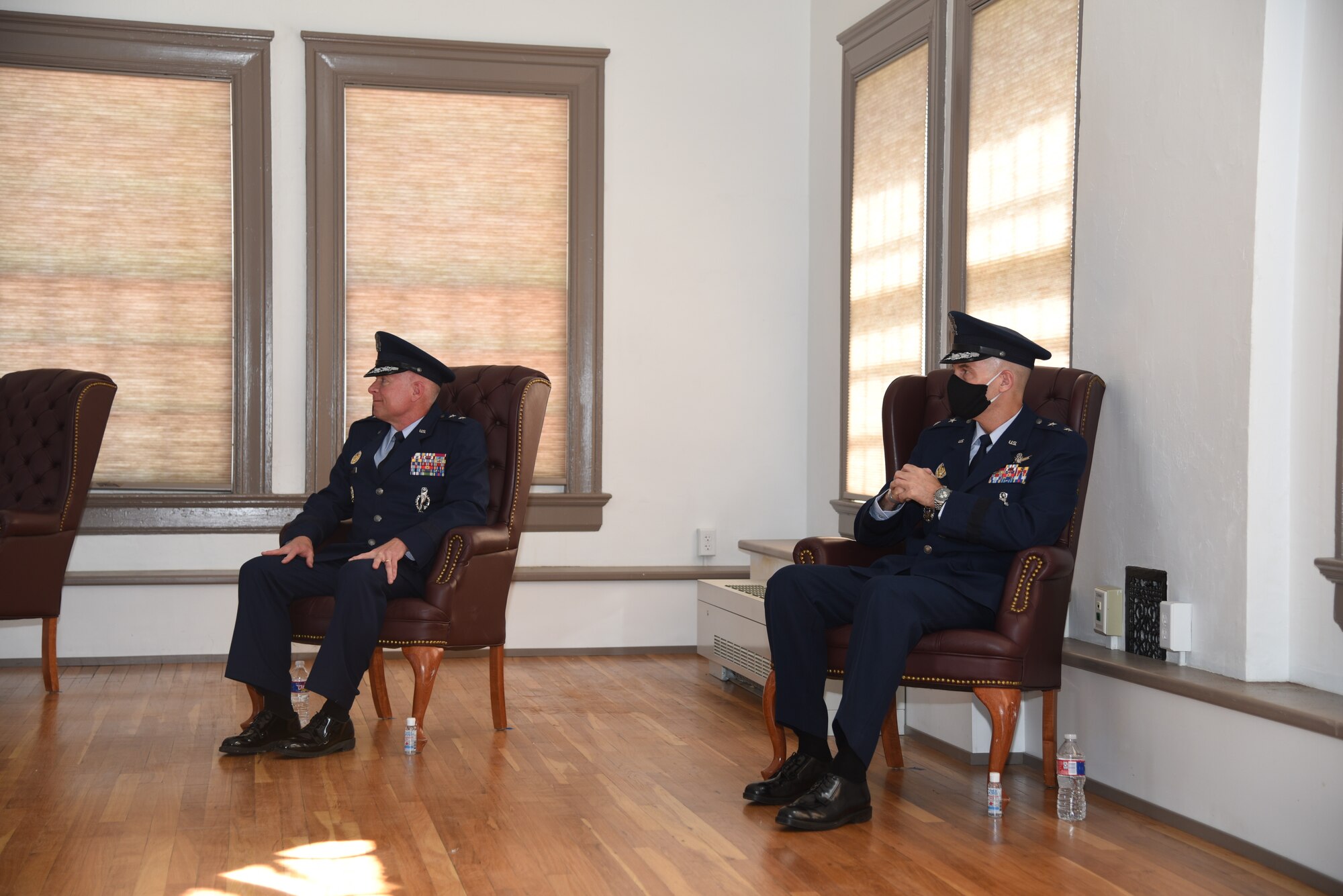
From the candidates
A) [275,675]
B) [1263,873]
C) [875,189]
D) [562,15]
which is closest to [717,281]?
[875,189]

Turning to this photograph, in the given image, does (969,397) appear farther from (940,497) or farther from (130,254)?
(130,254)

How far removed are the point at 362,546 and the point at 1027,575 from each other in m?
2.06

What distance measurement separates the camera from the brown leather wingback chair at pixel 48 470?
4.70 m

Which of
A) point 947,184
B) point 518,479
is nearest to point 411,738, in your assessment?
point 518,479

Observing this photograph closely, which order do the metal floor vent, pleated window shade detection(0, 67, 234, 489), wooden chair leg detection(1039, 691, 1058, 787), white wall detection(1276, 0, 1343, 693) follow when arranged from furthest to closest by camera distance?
1. pleated window shade detection(0, 67, 234, 489)
2. the metal floor vent
3. wooden chair leg detection(1039, 691, 1058, 787)
4. white wall detection(1276, 0, 1343, 693)

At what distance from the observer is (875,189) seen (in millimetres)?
5309

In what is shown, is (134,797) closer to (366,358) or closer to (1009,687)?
(1009,687)

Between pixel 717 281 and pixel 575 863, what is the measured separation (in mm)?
3667

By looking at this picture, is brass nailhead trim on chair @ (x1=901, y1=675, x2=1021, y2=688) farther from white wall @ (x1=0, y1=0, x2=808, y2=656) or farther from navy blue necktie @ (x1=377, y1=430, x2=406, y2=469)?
white wall @ (x1=0, y1=0, x2=808, y2=656)

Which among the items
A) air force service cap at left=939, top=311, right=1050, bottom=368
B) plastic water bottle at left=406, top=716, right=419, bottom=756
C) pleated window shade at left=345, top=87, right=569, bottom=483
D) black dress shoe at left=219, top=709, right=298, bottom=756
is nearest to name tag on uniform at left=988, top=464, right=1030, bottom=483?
air force service cap at left=939, top=311, right=1050, bottom=368

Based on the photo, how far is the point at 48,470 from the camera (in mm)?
4891

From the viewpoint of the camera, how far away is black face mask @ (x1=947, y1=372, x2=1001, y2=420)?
3414 mm

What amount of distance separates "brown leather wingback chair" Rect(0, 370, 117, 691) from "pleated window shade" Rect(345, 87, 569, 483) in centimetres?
113

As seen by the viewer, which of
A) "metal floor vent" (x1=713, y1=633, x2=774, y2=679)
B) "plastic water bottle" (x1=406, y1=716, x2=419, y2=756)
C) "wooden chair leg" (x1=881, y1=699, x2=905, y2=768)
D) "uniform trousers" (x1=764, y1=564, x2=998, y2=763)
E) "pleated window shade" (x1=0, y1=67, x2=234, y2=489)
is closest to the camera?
"uniform trousers" (x1=764, y1=564, x2=998, y2=763)
